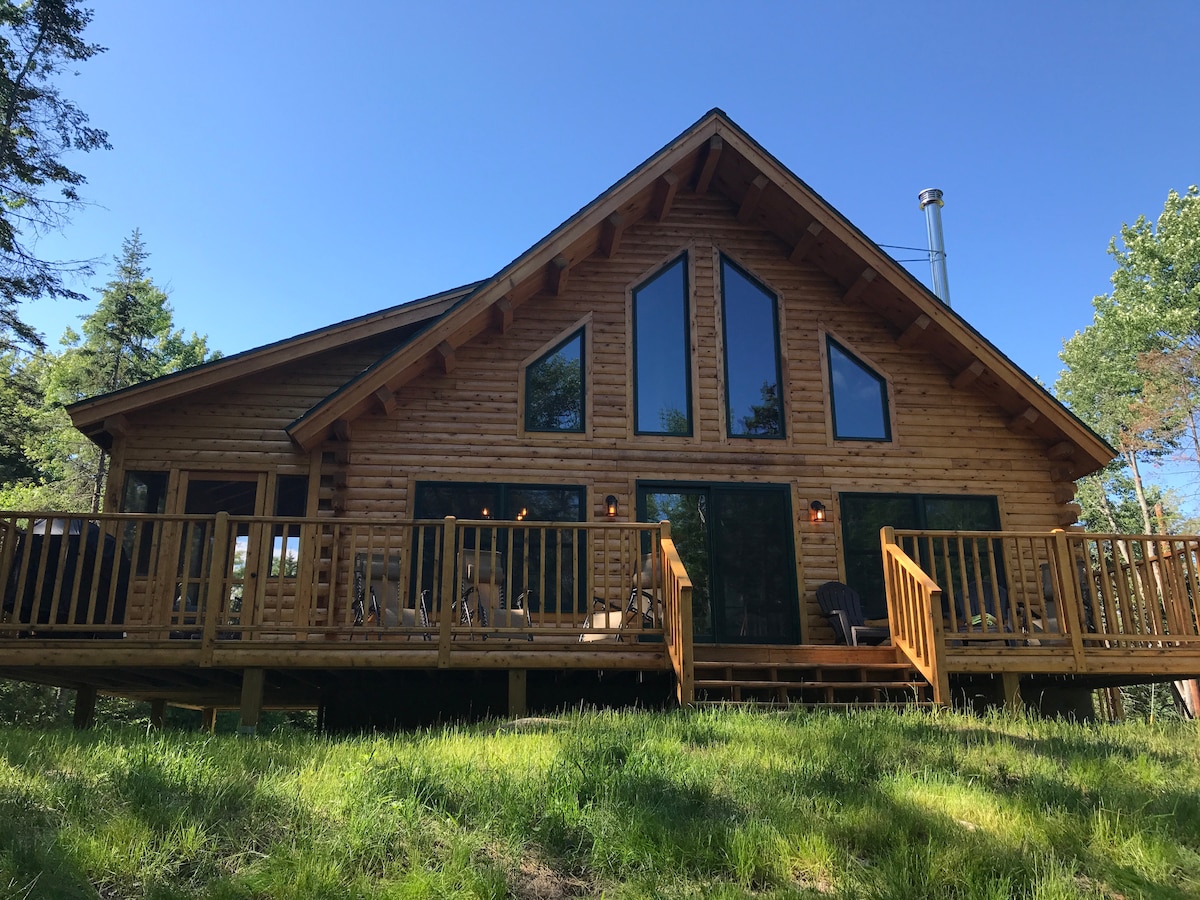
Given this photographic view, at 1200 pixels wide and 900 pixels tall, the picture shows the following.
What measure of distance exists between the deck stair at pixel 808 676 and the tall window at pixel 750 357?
318cm

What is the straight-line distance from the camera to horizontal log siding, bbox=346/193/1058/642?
10828mm

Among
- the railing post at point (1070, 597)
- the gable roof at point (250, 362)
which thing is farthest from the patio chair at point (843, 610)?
the gable roof at point (250, 362)

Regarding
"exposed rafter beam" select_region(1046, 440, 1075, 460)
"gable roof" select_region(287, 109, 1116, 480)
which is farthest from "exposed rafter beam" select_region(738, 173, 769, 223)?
"exposed rafter beam" select_region(1046, 440, 1075, 460)

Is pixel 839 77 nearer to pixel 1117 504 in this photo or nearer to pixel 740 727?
pixel 740 727

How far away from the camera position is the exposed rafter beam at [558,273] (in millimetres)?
11055

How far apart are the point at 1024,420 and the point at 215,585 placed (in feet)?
31.1

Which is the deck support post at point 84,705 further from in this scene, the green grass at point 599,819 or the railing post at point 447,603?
the green grass at point 599,819

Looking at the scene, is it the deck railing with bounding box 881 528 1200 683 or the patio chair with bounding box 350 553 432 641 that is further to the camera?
the deck railing with bounding box 881 528 1200 683

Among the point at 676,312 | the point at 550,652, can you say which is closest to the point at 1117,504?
the point at 676,312

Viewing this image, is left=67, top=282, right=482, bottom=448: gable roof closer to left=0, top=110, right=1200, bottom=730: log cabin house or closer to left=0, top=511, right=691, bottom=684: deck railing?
left=0, top=110, right=1200, bottom=730: log cabin house

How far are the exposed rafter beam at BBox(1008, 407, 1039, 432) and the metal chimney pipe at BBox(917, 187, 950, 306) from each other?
5.37 metres

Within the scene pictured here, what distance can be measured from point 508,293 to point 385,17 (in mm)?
9845

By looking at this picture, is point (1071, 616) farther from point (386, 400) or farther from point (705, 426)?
point (386, 400)

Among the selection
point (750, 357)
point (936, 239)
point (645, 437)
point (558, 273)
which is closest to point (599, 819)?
point (645, 437)
